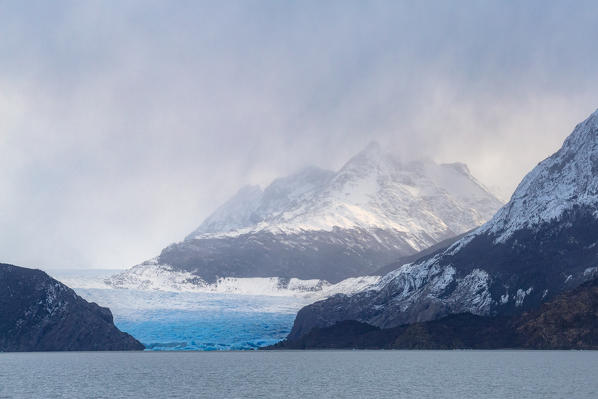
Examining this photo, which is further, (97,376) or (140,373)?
(140,373)

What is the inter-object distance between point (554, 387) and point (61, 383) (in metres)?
81.3

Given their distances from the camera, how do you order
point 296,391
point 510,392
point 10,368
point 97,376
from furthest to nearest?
point 10,368 → point 97,376 → point 296,391 → point 510,392

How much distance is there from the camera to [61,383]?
139500mm

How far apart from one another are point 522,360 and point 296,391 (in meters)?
Result: 90.0

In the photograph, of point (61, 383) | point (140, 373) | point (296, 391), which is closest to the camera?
point (296, 391)

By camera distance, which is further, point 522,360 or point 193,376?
point 522,360

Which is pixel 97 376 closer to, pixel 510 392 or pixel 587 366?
pixel 510 392

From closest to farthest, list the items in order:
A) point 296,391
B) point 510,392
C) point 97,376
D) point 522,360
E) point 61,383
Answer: point 510,392 < point 296,391 < point 61,383 < point 97,376 < point 522,360

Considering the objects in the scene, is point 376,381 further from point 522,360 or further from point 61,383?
point 522,360

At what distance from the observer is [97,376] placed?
158 m

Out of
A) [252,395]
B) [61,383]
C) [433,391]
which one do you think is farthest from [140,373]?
[433,391]

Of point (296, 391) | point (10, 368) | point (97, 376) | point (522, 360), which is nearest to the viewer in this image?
point (296, 391)

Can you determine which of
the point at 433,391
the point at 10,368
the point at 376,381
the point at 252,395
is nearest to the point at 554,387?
the point at 433,391

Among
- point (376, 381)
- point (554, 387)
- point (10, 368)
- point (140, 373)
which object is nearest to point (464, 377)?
→ point (376, 381)
